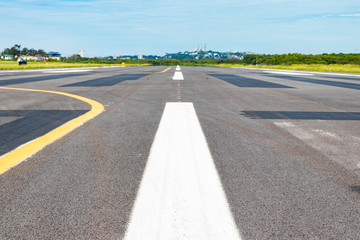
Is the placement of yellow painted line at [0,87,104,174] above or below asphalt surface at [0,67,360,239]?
above

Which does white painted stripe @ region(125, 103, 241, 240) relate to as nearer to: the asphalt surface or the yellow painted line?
the asphalt surface

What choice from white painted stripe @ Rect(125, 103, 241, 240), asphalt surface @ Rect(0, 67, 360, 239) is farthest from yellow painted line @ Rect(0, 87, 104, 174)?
white painted stripe @ Rect(125, 103, 241, 240)

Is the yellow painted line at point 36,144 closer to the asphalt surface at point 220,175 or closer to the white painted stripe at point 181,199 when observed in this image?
the asphalt surface at point 220,175

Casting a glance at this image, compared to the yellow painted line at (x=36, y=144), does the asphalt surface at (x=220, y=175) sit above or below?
below

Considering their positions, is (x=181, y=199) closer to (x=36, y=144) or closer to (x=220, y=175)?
(x=220, y=175)

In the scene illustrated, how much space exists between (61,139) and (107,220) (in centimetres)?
215

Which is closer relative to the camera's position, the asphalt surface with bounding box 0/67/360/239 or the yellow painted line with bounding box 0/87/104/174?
the asphalt surface with bounding box 0/67/360/239

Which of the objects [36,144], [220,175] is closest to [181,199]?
[220,175]

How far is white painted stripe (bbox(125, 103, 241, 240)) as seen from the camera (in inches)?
66.2

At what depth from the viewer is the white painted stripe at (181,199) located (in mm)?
1681

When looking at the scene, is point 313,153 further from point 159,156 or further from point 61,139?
point 61,139

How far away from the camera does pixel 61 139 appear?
361 cm

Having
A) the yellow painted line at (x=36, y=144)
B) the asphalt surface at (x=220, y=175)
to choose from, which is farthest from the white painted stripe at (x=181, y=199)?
the yellow painted line at (x=36, y=144)

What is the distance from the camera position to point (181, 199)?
2.07 m
